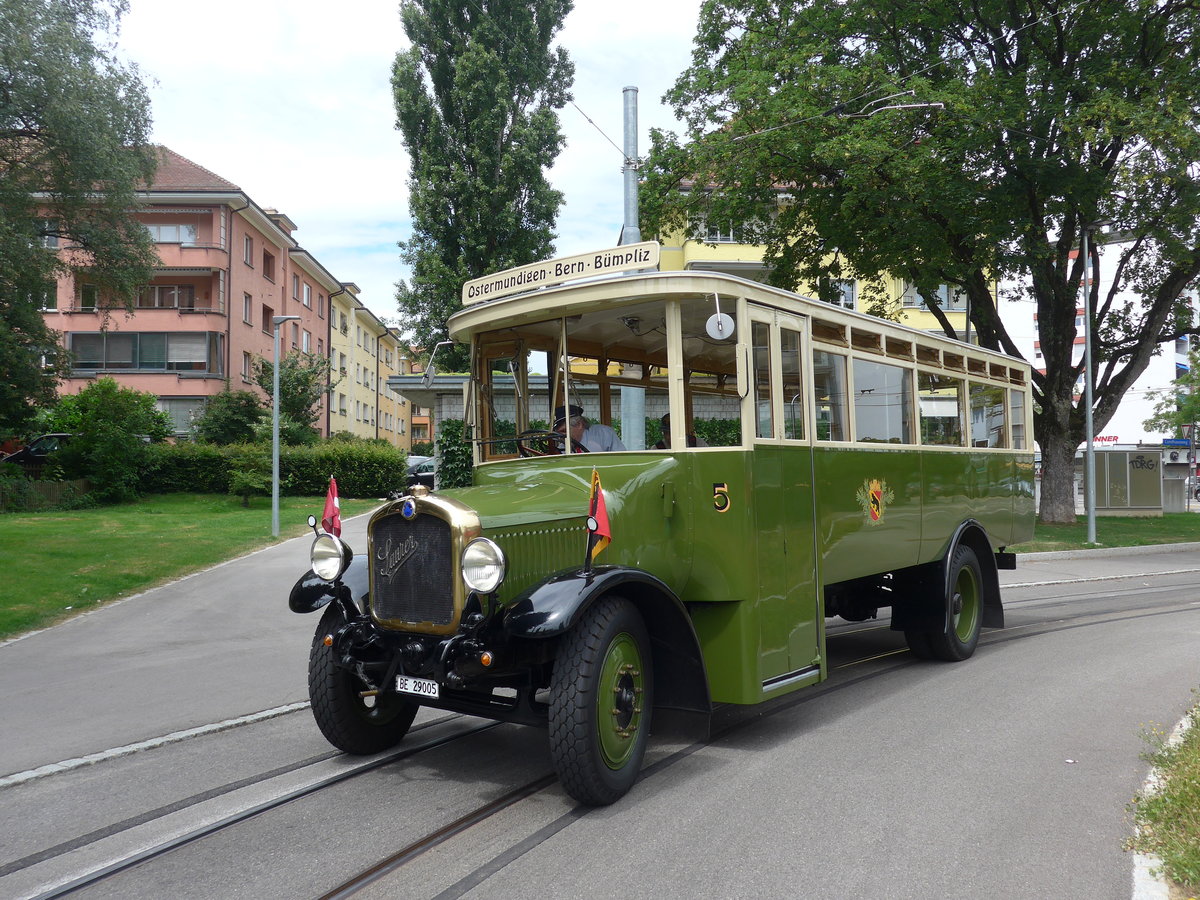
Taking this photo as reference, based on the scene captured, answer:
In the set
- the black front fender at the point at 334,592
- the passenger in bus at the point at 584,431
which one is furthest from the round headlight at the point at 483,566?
the passenger in bus at the point at 584,431

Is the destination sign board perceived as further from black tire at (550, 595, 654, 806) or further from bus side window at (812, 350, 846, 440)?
black tire at (550, 595, 654, 806)

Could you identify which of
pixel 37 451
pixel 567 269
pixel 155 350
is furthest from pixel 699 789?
pixel 155 350

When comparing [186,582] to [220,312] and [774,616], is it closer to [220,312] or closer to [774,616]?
[774,616]

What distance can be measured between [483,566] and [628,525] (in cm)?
109

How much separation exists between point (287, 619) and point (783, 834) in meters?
8.44

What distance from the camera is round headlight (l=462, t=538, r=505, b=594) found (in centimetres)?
438

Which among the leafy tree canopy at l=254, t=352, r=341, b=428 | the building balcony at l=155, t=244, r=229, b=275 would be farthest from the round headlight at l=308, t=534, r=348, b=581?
the building balcony at l=155, t=244, r=229, b=275

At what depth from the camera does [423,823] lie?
437 cm

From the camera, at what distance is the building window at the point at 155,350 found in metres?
37.6

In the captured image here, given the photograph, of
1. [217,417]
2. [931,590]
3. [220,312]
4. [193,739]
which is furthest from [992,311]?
[220,312]

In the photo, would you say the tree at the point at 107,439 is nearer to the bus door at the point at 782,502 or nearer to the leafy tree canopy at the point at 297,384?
the leafy tree canopy at the point at 297,384

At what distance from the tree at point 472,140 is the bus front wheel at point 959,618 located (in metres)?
20.9

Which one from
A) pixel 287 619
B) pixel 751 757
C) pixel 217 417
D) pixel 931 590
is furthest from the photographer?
pixel 217 417

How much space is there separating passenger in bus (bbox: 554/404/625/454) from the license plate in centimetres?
179
